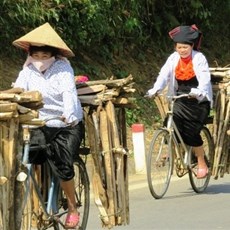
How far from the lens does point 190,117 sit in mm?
11023

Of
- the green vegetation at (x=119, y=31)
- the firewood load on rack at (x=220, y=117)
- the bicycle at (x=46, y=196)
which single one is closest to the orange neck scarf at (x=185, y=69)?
the firewood load on rack at (x=220, y=117)

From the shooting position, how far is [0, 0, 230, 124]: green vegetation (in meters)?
14.7

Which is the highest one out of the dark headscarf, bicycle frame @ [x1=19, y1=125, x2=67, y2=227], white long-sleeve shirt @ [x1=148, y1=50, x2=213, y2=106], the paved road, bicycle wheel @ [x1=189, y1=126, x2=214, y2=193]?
the dark headscarf

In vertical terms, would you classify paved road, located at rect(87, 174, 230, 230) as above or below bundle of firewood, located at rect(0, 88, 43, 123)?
below

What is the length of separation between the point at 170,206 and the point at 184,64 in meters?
1.65


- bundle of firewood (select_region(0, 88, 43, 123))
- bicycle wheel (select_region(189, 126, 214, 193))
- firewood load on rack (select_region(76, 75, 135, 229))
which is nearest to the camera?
bundle of firewood (select_region(0, 88, 43, 123))

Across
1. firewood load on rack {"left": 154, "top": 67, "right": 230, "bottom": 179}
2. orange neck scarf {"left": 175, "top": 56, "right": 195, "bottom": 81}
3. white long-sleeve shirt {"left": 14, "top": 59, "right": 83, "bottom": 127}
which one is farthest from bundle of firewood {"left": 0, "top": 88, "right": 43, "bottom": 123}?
firewood load on rack {"left": 154, "top": 67, "right": 230, "bottom": 179}

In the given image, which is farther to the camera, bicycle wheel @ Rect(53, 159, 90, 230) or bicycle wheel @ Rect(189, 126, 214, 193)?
bicycle wheel @ Rect(189, 126, 214, 193)

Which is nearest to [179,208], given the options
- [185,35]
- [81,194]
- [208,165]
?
[208,165]

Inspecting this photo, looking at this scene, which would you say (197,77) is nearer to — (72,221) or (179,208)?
(179,208)

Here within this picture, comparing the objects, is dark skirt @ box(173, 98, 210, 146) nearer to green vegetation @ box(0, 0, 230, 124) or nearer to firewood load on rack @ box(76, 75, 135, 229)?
firewood load on rack @ box(76, 75, 135, 229)

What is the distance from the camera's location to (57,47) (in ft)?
24.2

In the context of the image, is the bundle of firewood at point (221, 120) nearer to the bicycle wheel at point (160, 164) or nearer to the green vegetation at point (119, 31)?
the bicycle wheel at point (160, 164)

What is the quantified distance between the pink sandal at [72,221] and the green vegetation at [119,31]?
687 centimetres
